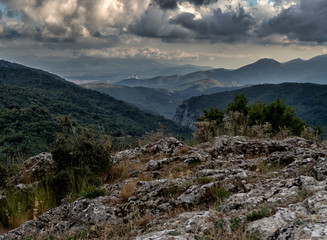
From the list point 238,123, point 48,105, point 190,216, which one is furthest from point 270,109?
point 48,105

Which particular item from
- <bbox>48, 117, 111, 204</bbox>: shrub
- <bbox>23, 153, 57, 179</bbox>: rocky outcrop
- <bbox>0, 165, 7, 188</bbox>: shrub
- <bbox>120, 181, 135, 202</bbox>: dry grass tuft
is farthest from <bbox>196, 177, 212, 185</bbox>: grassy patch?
<bbox>0, 165, 7, 188</bbox>: shrub

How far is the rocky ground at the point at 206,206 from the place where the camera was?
3338 millimetres

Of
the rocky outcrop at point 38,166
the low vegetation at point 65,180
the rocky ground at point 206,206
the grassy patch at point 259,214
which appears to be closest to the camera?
the rocky ground at point 206,206

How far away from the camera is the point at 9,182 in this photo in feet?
23.9

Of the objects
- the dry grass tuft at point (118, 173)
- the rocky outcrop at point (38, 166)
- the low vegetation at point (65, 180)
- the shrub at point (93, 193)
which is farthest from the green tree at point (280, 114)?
the shrub at point (93, 193)

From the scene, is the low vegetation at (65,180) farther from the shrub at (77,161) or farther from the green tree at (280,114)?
the green tree at (280,114)

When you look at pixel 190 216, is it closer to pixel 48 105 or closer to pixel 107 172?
pixel 107 172

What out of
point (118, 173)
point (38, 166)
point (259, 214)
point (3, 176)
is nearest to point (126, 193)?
point (118, 173)

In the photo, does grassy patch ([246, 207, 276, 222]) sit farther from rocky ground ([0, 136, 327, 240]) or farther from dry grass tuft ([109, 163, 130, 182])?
dry grass tuft ([109, 163, 130, 182])

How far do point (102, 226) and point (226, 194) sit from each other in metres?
2.71

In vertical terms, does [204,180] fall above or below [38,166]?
above

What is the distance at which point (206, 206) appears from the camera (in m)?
4.95

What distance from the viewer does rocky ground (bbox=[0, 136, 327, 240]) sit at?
3.34 meters

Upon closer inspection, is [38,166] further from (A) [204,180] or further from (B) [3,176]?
(A) [204,180]
